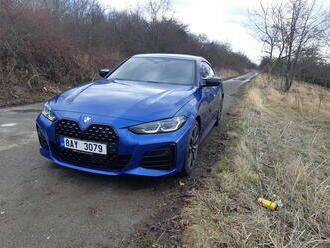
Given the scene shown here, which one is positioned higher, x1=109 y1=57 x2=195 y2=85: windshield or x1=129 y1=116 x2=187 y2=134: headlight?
x1=109 y1=57 x2=195 y2=85: windshield

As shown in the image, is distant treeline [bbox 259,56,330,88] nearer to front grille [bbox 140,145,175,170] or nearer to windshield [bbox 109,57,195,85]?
windshield [bbox 109,57,195,85]

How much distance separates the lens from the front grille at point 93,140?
9.08 ft

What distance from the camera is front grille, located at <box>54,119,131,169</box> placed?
277cm

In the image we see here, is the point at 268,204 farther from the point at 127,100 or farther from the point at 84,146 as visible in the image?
the point at 84,146

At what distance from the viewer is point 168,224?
250cm

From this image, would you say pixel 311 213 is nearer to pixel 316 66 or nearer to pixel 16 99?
pixel 16 99

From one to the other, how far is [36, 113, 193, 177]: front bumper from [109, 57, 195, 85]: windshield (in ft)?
4.01

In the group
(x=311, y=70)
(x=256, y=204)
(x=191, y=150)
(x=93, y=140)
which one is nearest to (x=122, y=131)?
(x=93, y=140)

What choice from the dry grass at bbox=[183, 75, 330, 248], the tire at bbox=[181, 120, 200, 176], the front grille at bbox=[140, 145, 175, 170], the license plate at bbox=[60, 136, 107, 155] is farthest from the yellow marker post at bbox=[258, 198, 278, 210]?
the license plate at bbox=[60, 136, 107, 155]

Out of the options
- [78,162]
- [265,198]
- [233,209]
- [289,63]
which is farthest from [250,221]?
[289,63]

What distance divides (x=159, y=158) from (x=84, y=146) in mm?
783

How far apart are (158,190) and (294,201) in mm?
1476

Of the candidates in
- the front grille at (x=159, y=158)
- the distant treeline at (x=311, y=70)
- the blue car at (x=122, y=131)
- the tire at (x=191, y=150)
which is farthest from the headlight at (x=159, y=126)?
the distant treeline at (x=311, y=70)

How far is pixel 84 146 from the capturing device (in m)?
2.82
